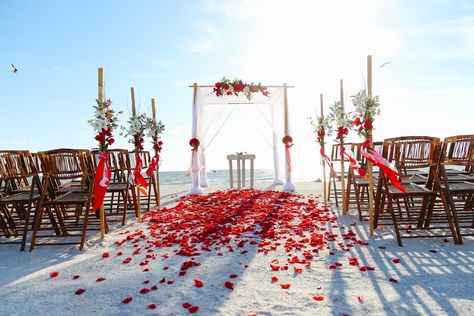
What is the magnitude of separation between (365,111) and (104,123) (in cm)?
348

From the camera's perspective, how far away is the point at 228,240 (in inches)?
159

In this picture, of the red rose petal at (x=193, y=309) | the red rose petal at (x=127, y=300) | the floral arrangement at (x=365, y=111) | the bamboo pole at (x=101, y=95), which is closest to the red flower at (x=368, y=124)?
the floral arrangement at (x=365, y=111)

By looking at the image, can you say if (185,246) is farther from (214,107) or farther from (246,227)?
(214,107)

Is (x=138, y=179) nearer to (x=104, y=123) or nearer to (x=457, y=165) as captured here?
(x=104, y=123)

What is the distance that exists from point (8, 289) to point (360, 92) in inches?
172

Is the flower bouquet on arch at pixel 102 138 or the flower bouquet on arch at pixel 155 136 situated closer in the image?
the flower bouquet on arch at pixel 102 138

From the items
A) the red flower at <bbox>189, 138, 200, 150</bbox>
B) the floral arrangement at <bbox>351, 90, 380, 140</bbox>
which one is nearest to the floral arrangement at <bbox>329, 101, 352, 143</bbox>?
the floral arrangement at <bbox>351, 90, 380, 140</bbox>

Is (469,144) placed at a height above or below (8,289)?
above

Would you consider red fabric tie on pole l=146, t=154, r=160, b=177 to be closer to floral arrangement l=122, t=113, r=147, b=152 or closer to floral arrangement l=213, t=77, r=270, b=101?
floral arrangement l=122, t=113, r=147, b=152

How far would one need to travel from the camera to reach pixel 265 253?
355cm

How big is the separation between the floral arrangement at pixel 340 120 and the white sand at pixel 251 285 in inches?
85.3

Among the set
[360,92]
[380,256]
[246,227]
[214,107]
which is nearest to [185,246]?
[246,227]

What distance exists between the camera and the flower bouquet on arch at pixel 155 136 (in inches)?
264

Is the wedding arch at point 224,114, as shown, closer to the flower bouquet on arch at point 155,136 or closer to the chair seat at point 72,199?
the flower bouquet on arch at point 155,136
